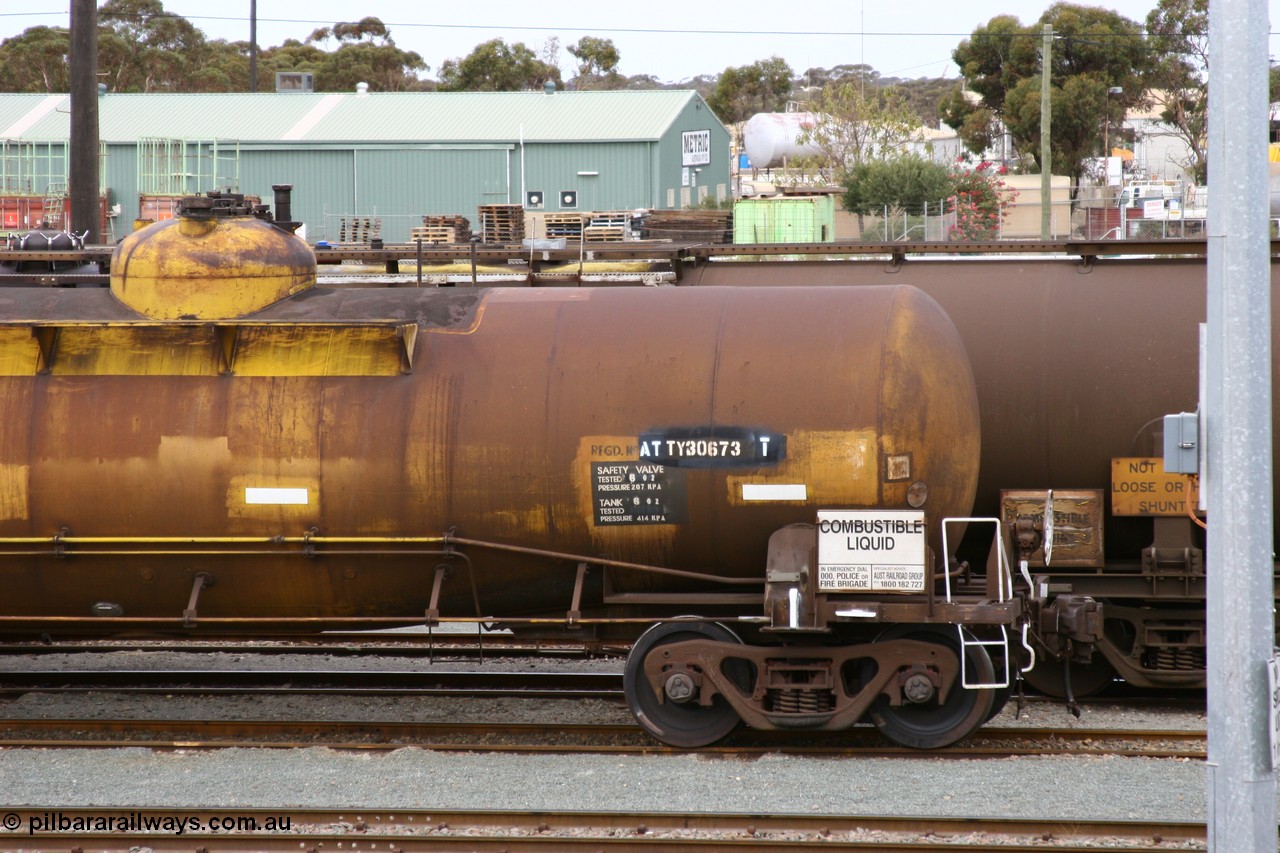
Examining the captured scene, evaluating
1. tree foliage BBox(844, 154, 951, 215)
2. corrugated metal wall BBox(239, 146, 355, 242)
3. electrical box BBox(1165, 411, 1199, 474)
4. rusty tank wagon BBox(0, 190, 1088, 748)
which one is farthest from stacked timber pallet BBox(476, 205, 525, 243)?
electrical box BBox(1165, 411, 1199, 474)

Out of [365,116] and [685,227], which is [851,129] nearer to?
[365,116]

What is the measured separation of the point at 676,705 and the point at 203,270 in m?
4.81

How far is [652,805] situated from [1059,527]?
4.21m

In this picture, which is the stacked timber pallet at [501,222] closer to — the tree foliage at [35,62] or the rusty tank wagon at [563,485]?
the rusty tank wagon at [563,485]

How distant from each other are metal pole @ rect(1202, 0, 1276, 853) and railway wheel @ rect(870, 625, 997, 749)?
367 cm

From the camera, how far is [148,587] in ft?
32.6

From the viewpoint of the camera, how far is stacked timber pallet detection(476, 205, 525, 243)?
36.4 m

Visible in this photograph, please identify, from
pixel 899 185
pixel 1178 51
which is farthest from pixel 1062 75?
pixel 899 185

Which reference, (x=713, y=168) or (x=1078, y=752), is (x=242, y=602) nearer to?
(x=1078, y=752)

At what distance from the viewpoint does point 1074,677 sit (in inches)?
448

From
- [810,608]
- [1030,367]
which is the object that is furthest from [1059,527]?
[810,608]

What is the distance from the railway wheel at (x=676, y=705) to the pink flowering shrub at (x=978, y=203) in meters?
32.0

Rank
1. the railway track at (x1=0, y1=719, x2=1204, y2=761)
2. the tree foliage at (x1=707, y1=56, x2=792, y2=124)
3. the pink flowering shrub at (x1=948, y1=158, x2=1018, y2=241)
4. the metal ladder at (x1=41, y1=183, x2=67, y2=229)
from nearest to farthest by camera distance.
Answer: the railway track at (x1=0, y1=719, x2=1204, y2=761) < the pink flowering shrub at (x1=948, y1=158, x2=1018, y2=241) < the metal ladder at (x1=41, y1=183, x2=67, y2=229) < the tree foliage at (x1=707, y1=56, x2=792, y2=124)

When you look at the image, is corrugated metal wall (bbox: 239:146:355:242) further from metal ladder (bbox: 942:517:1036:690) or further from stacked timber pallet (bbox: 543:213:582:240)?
metal ladder (bbox: 942:517:1036:690)
